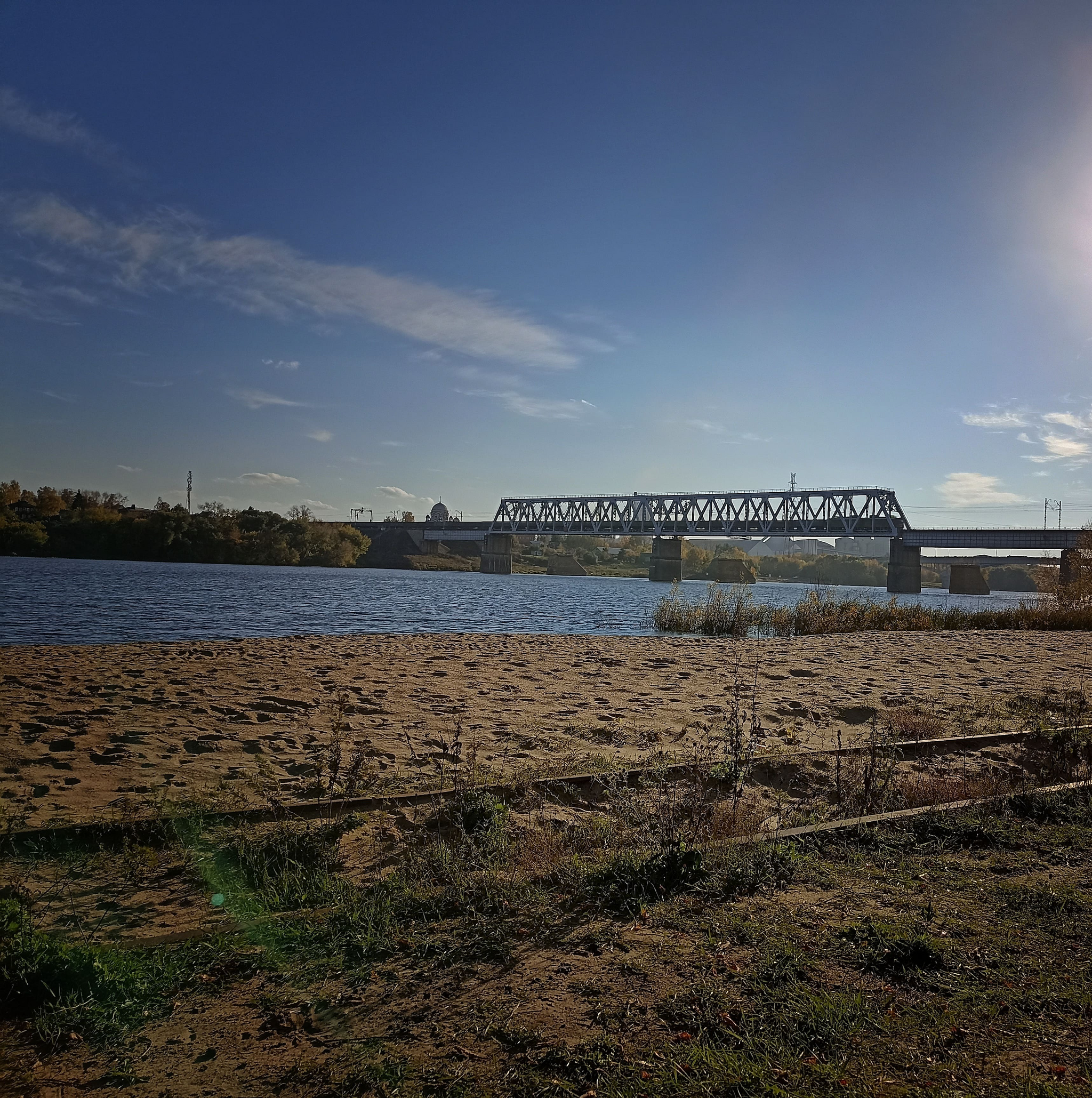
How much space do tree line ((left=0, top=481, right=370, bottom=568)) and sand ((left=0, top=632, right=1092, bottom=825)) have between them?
10241 centimetres

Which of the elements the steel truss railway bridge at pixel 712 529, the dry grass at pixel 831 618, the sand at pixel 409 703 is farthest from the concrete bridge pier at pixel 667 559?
the sand at pixel 409 703

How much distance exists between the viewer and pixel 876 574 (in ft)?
593

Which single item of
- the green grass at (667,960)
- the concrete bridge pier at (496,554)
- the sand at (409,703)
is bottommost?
the sand at (409,703)

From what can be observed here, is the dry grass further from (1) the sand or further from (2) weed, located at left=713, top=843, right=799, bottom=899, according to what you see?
(2) weed, located at left=713, top=843, right=799, bottom=899

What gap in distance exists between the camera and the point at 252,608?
123 ft

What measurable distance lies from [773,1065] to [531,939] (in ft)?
4.95

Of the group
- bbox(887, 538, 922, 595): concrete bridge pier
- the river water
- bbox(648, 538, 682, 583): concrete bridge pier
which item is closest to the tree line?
the river water

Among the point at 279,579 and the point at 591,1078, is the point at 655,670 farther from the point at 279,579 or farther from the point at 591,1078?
the point at 279,579

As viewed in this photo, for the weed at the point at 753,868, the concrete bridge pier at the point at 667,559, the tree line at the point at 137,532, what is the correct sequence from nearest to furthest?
the weed at the point at 753,868 < the tree line at the point at 137,532 < the concrete bridge pier at the point at 667,559

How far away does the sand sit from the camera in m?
7.81

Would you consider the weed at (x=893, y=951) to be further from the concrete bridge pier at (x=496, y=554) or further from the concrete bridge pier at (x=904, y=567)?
the concrete bridge pier at (x=496, y=554)

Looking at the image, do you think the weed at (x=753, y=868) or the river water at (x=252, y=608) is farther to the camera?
the river water at (x=252, y=608)

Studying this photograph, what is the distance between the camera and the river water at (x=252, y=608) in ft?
84.5

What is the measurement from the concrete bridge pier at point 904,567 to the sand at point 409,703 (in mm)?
100299
